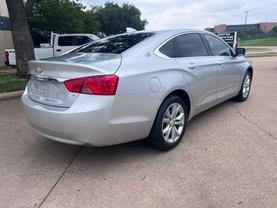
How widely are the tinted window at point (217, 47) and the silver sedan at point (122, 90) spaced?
1.70ft

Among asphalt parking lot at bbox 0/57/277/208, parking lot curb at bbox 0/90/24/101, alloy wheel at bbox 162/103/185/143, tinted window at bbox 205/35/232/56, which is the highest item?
tinted window at bbox 205/35/232/56

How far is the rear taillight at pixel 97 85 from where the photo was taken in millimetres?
2967

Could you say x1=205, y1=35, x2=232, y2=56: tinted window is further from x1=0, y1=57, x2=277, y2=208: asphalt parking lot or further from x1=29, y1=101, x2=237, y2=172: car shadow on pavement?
x1=29, y1=101, x2=237, y2=172: car shadow on pavement

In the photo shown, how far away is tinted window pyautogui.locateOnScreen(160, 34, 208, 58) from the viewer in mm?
3930

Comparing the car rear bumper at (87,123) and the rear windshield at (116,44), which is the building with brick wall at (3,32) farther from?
the car rear bumper at (87,123)

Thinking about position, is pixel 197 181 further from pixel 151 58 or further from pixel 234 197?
pixel 151 58

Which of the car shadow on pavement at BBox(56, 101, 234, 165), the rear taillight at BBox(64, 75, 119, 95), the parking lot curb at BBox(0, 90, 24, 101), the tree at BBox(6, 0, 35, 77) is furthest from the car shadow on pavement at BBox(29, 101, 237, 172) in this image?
the tree at BBox(6, 0, 35, 77)

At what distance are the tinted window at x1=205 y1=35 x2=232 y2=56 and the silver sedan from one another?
0.52 metres

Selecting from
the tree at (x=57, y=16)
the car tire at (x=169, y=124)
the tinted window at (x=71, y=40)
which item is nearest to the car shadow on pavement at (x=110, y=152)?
the car tire at (x=169, y=124)

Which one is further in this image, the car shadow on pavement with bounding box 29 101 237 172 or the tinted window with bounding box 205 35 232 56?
the tinted window with bounding box 205 35 232 56

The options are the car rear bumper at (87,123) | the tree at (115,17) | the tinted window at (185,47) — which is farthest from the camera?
the tree at (115,17)

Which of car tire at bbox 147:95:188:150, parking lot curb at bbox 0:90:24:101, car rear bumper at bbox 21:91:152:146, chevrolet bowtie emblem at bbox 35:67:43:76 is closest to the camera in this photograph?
car rear bumper at bbox 21:91:152:146

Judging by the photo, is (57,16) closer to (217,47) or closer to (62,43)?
(62,43)

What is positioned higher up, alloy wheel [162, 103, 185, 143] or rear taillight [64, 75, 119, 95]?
rear taillight [64, 75, 119, 95]
